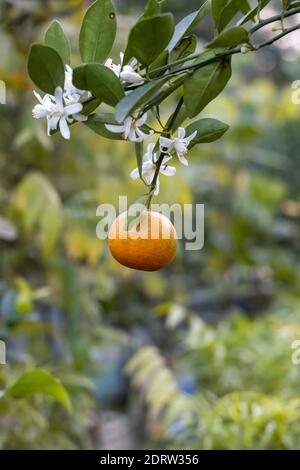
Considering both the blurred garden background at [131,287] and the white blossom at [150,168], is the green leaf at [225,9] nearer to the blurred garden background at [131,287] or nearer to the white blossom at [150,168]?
the white blossom at [150,168]

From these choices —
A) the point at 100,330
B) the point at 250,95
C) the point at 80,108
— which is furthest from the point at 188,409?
the point at 250,95

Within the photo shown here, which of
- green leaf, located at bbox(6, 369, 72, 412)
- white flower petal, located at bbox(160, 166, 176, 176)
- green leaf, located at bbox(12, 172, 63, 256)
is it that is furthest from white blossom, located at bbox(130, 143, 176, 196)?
green leaf, located at bbox(12, 172, 63, 256)

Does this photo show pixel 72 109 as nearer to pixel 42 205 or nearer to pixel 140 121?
pixel 140 121

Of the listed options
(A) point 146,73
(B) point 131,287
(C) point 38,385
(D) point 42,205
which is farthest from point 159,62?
(B) point 131,287

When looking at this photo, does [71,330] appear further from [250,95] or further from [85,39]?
[250,95]

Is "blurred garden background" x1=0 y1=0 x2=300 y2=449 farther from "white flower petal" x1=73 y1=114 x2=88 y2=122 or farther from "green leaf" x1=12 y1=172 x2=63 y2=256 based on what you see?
"white flower petal" x1=73 y1=114 x2=88 y2=122
